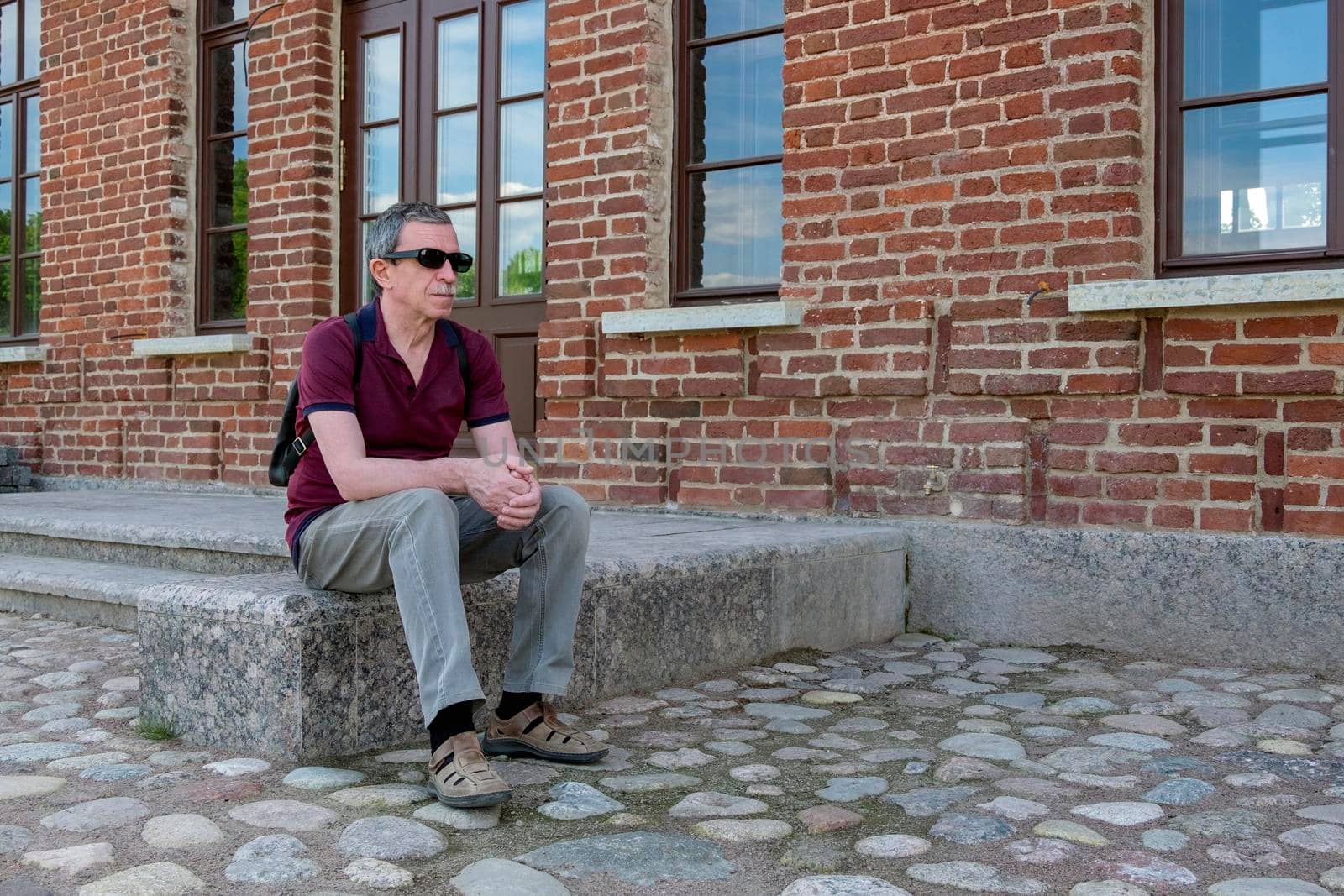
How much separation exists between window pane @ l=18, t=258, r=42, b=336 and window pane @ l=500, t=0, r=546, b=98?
14.0 ft

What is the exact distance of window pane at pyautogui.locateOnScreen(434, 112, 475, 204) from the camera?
22.0 ft

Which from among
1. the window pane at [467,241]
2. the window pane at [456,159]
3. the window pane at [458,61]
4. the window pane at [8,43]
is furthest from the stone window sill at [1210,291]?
the window pane at [8,43]

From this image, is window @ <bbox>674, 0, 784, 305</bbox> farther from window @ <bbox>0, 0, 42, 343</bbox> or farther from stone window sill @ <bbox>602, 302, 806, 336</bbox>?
window @ <bbox>0, 0, 42, 343</bbox>

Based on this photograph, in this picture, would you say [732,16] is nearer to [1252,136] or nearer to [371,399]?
[1252,136]

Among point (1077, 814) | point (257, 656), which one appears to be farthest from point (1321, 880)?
point (257, 656)

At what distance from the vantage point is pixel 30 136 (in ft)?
29.3

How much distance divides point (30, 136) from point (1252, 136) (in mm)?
7918

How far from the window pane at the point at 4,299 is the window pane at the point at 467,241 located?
4.20 meters

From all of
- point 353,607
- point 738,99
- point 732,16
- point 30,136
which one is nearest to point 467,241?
point 738,99

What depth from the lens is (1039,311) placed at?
15.4 feet

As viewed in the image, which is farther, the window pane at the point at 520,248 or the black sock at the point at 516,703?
the window pane at the point at 520,248

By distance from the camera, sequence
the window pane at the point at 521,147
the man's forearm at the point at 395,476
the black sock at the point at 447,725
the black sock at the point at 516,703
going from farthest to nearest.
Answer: the window pane at the point at 521,147 < the black sock at the point at 516,703 < the man's forearm at the point at 395,476 < the black sock at the point at 447,725

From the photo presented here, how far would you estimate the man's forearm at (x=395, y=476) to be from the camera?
9.68 feet

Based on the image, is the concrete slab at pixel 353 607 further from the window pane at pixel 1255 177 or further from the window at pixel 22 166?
the window at pixel 22 166
